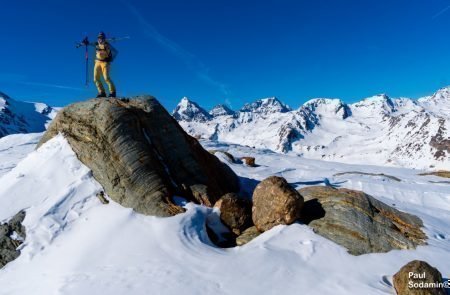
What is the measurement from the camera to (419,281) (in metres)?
8.97

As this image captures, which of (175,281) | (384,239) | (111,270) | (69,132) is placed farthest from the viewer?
(69,132)

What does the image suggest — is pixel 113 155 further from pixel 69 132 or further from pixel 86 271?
pixel 86 271

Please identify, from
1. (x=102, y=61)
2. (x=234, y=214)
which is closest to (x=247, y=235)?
(x=234, y=214)

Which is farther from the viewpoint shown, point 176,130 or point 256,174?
A: point 256,174

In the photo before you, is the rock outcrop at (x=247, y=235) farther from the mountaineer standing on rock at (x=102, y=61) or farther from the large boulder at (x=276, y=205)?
the mountaineer standing on rock at (x=102, y=61)

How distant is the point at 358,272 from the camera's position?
10484mm

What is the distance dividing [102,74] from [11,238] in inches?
323

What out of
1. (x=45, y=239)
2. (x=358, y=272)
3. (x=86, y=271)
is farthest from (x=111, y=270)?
(x=358, y=272)

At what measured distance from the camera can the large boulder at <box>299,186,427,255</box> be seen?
39.1ft

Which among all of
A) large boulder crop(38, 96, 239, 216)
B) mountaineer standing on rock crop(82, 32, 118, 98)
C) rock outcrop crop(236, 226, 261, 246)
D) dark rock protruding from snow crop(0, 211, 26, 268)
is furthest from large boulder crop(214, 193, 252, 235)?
mountaineer standing on rock crop(82, 32, 118, 98)

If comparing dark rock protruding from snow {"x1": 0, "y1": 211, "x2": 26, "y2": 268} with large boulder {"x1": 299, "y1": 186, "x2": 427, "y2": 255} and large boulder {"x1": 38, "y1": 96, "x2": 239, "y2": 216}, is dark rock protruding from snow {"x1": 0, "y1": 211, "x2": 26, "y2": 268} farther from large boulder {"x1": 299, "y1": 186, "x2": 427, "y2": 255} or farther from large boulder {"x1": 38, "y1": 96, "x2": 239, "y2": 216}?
large boulder {"x1": 299, "y1": 186, "x2": 427, "y2": 255}

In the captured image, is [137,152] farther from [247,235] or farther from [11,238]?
[247,235]

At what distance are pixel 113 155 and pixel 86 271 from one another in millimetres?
5001

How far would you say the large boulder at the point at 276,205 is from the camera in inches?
509
